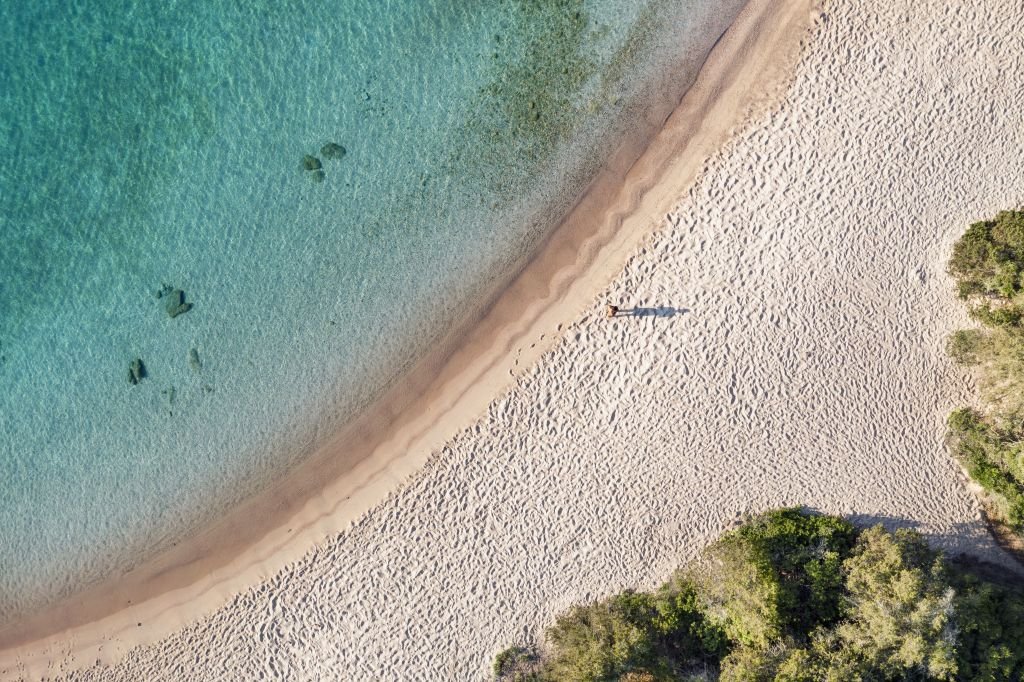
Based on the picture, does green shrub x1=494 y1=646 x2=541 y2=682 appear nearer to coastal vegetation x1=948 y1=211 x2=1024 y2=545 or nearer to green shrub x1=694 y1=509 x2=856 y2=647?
green shrub x1=694 y1=509 x2=856 y2=647

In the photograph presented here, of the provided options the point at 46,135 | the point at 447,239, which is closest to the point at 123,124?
the point at 46,135

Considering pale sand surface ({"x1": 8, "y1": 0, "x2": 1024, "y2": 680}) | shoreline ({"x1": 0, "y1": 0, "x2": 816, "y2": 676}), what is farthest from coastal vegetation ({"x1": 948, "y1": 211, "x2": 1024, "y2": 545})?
shoreline ({"x1": 0, "y1": 0, "x2": 816, "y2": 676})

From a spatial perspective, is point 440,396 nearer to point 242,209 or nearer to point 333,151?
point 333,151

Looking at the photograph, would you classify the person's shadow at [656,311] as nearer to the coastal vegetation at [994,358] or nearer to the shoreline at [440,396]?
the shoreline at [440,396]


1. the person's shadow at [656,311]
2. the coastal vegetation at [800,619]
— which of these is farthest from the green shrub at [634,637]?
the person's shadow at [656,311]

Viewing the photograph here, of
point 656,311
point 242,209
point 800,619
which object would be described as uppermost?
point 242,209

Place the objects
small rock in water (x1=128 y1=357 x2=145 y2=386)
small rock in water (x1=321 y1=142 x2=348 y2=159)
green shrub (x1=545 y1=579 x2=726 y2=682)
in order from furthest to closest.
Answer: small rock in water (x1=321 y1=142 x2=348 y2=159)
small rock in water (x1=128 y1=357 x2=145 y2=386)
green shrub (x1=545 y1=579 x2=726 y2=682)

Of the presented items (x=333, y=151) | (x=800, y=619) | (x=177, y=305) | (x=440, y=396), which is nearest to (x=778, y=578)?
(x=800, y=619)
